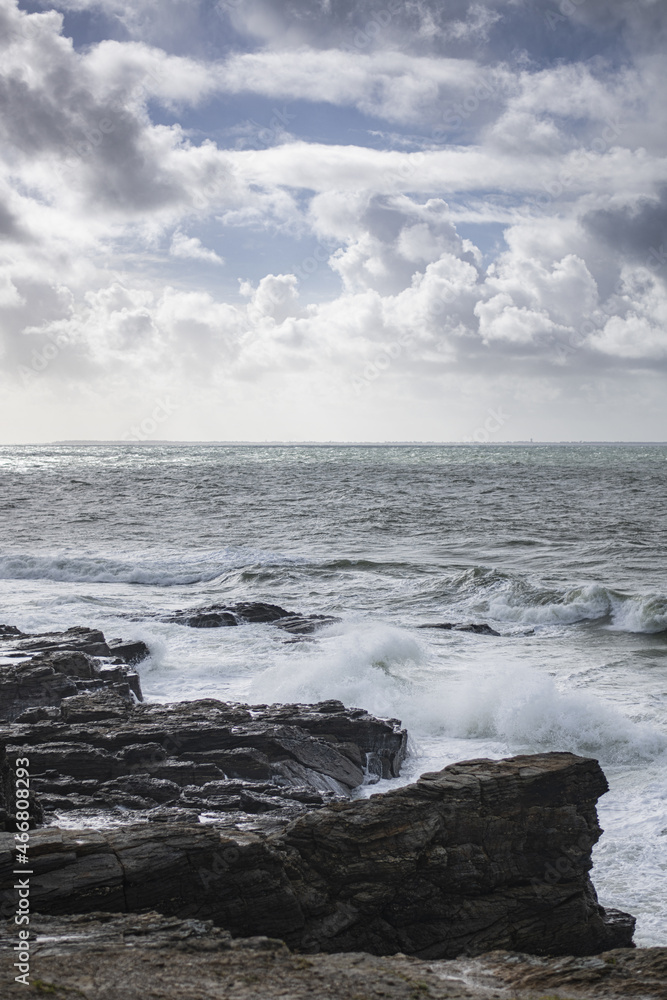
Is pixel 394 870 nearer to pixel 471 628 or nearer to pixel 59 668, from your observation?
pixel 59 668

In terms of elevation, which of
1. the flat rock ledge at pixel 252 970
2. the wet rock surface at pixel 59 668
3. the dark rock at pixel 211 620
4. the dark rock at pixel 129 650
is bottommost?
the dark rock at pixel 211 620

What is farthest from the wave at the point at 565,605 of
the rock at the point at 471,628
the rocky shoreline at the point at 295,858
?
the rocky shoreline at the point at 295,858

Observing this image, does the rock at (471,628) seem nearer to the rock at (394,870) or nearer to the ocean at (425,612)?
the ocean at (425,612)

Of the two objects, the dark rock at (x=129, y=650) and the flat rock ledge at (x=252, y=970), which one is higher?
the flat rock ledge at (x=252, y=970)

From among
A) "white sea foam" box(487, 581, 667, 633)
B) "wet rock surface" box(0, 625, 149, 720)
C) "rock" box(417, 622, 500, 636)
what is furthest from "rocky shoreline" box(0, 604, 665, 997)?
"white sea foam" box(487, 581, 667, 633)

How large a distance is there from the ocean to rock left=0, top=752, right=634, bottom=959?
1335mm

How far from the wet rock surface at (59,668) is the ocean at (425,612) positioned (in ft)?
2.82

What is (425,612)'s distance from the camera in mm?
21797

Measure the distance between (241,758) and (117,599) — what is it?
14.2 metres

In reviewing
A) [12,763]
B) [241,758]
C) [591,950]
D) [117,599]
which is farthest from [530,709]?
[117,599]

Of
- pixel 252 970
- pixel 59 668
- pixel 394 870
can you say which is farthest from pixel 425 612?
pixel 252 970

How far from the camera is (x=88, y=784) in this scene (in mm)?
8727

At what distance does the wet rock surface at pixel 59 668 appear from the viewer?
11.7 metres

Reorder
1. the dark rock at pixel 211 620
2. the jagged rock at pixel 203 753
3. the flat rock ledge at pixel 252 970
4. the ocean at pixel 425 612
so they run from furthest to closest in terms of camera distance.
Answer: the dark rock at pixel 211 620
the ocean at pixel 425 612
the jagged rock at pixel 203 753
the flat rock ledge at pixel 252 970
